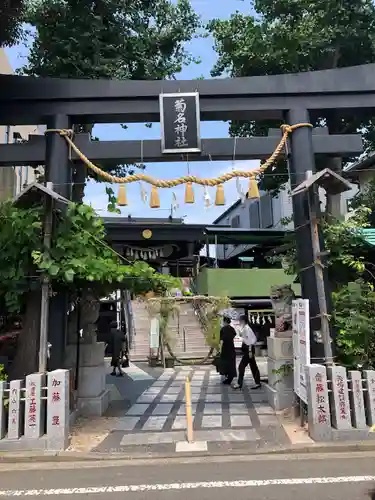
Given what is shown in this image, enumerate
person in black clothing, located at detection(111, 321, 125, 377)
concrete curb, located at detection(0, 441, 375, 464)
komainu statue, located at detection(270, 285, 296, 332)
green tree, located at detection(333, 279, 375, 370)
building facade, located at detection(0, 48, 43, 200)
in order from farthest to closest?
1. building facade, located at detection(0, 48, 43, 200)
2. person in black clothing, located at detection(111, 321, 125, 377)
3. komainu statue, located at detection(270, 285, 296, 332)
4. green tree, located at detection(333, 279, 375, 370)
5. concrete curb, located at detection(0, 441, 375, 464)

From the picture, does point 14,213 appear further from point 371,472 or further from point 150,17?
point 150,17

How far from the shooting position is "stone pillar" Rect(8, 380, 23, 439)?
7.55 meters

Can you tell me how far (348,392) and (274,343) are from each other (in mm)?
2545

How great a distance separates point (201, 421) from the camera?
9.52 m

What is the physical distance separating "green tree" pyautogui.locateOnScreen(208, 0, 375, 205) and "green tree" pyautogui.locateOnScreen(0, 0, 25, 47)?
26.5ft

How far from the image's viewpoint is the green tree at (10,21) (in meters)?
10.6

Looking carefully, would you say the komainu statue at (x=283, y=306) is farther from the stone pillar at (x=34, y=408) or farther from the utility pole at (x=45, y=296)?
the stone pillar at (x=34, y=408)

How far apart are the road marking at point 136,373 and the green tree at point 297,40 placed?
28.5 ft

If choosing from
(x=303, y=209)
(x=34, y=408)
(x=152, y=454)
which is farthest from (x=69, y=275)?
(x=303, y=209)

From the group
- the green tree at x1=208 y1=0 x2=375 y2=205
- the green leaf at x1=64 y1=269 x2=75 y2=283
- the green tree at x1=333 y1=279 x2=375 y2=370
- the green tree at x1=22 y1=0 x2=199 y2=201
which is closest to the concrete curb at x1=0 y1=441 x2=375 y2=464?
the green tree at x1=333 y1=279 x2=375 y2=370

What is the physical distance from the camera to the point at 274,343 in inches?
Answer: 401

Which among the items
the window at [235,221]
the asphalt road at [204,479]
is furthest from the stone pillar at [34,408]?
the window at [235,221]

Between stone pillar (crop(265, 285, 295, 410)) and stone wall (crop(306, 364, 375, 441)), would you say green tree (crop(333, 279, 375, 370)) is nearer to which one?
stone wall (crop(306, 364, 375, 441))

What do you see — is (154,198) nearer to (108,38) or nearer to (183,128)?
(183,128)
